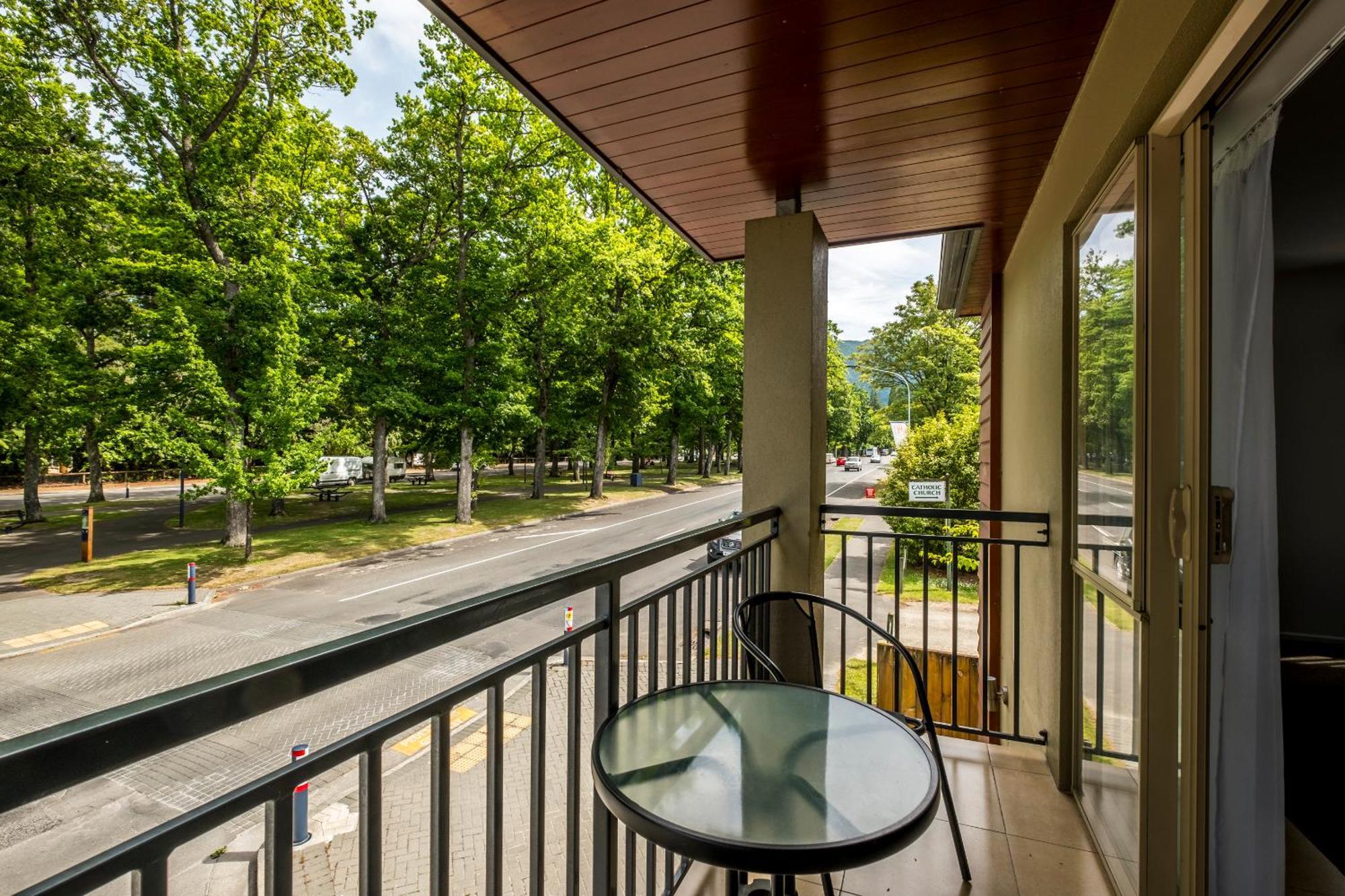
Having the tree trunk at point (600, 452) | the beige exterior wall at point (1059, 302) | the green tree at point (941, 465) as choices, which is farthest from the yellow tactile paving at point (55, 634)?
the tree trunk at point (600, 452)

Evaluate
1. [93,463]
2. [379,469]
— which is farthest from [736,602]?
[93,463]

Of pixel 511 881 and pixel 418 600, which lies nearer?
pixel 511 881

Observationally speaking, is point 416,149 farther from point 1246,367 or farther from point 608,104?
point 1246,367

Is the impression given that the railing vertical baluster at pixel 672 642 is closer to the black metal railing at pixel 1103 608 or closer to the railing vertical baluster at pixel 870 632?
the railing vertical baluster at pixel 870 632

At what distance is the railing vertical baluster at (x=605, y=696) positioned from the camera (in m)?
1.20

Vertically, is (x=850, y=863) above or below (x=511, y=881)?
above

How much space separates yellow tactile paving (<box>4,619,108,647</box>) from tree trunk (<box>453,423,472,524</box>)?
6867mm

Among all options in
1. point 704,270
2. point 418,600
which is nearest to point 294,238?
point 418,600

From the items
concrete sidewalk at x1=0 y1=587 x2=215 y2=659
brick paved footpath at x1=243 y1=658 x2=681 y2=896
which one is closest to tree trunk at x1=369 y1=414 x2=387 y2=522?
concrete sidewalk at x1=0 y1=587 x2=215 y2=659

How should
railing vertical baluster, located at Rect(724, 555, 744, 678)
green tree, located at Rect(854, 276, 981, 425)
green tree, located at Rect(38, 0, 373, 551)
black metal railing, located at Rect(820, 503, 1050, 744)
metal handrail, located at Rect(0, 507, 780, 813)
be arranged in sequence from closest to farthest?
1. metal handrail, located at Rect(0, 507, 780, 813)
2. railing vertical baluster, located at Rect(724, 555, 744, 678)
3. black metal railing, located at Rect(820, 503, 1050, 744)
4. green tree, located at Rect(38, 0, 373, 551)
5. green tree, located at Rect(854, 276, 981, 425)

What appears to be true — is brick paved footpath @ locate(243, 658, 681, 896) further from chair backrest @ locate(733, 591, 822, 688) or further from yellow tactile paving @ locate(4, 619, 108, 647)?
yellow tactile paving @ locate(4, 619, 108, 647)

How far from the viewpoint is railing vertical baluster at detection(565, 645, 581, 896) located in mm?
1057

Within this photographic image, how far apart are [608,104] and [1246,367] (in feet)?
6.62

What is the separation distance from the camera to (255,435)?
10375 millimetres
